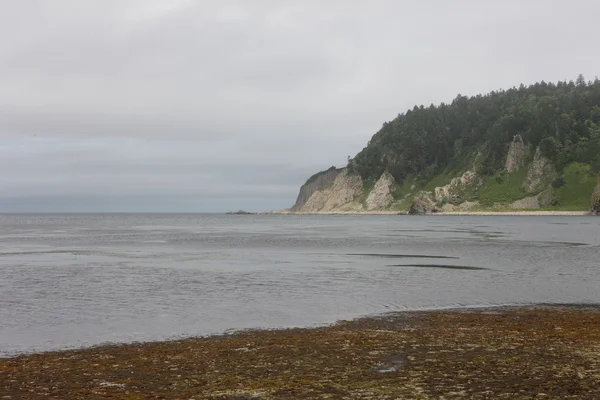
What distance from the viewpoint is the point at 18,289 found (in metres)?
37.0

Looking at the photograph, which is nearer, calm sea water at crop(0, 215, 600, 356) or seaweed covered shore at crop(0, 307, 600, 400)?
seaweed covered shore at crop(0, 307, 600, 400)

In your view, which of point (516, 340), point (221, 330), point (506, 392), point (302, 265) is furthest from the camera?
point (302, 265)

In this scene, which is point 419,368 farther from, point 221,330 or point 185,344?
point 221,330

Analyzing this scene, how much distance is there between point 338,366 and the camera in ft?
52.9

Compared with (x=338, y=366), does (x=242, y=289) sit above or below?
below

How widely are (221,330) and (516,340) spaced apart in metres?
12.2

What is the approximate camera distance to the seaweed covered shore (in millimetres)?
13359

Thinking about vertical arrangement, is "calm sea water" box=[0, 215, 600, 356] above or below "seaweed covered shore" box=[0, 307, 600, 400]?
below

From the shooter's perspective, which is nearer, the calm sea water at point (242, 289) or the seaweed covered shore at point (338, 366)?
the seaweed covered shore at point (338, 366)

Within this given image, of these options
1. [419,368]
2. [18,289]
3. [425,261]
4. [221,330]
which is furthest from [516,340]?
[425,261]

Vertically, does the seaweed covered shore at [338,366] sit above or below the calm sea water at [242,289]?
above

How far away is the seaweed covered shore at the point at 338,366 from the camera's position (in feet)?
43.8

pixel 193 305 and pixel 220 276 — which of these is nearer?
pixel 193 305

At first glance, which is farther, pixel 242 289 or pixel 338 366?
pixel 242 289
